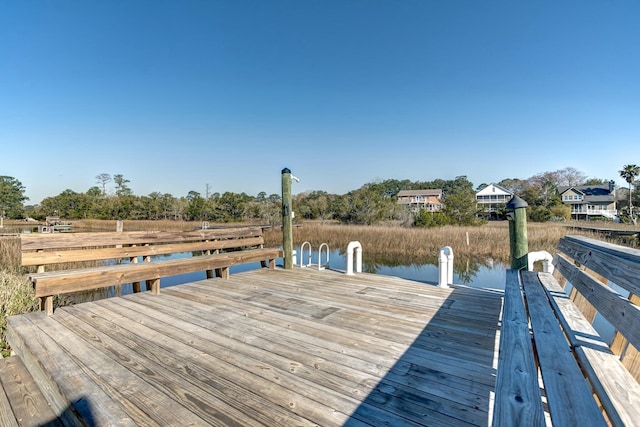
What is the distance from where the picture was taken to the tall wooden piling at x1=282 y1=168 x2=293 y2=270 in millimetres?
4875

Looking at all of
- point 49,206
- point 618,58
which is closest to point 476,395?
point 618,58

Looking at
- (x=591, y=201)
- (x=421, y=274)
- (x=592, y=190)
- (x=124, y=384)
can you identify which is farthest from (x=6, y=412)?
(x=592, y=190)

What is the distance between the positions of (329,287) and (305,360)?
1911 millimetres

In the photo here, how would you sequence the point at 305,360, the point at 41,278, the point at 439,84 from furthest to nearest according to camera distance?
the point at 439,84 < the point at 41,278 < the point at 305,360

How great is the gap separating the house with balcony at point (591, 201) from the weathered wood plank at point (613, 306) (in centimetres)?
4602

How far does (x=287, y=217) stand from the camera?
4.92 meters

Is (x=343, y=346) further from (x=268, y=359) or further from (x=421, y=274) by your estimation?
(x=421, y=274)

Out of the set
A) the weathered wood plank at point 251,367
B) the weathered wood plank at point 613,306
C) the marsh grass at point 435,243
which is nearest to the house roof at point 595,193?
the marsh grass at point 435,243

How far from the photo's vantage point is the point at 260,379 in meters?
1.67

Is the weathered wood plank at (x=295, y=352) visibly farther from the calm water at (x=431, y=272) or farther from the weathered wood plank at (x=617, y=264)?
the calm water at (x=431, y=272)

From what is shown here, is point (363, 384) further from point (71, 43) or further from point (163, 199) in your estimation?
point (163, 199)

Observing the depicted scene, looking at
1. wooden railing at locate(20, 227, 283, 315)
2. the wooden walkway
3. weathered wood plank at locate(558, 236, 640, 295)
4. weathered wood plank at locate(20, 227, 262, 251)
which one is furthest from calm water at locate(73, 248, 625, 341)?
weathered wood plank at locate(558, 236, 640, 295)

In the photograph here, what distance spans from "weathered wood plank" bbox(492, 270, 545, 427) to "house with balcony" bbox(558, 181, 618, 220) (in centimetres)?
4670

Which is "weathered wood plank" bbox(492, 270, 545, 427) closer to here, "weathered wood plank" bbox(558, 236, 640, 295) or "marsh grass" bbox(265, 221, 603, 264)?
"weathered wood plank" bbox(558, 236, 640, 295)
